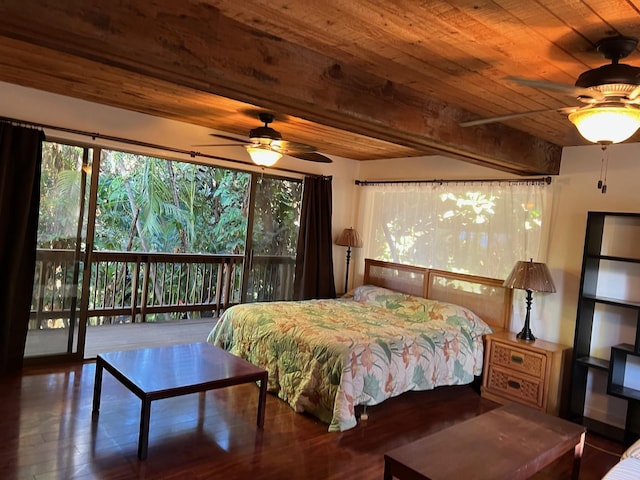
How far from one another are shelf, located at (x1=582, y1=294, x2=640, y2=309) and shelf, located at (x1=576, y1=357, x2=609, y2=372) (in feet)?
1.53

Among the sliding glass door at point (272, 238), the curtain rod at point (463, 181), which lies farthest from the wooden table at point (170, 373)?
the curtain rod at point (463, 181)

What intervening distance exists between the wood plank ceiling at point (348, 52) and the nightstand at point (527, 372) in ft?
5.70

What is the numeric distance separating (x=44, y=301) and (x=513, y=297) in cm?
417

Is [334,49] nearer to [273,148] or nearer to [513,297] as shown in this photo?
[273,148]

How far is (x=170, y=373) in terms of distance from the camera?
293 cm

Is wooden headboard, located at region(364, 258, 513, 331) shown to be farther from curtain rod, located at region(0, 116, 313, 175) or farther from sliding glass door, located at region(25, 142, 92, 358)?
sliding glass door, located at region(25, 142, 92, 358)

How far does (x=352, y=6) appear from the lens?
176 centimetres

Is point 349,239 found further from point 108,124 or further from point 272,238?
point 108,124

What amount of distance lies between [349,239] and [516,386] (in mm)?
2495

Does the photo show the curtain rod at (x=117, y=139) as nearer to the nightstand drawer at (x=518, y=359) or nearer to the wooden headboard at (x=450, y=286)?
the wooden headboard at (x=450, y=286)

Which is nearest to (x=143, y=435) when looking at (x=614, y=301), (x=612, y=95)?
(x=612, y=95)

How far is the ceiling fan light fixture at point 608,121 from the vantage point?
1876 mm

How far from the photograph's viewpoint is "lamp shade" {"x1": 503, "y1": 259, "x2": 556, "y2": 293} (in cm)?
383

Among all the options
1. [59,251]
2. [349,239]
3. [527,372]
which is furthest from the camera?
[349,239]
